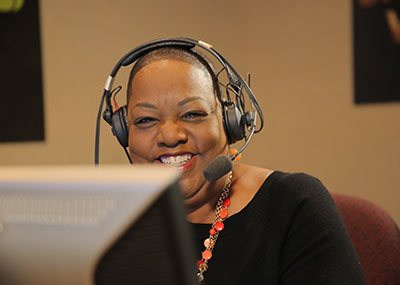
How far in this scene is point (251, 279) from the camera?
3.27 feet

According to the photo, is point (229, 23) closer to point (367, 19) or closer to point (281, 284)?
point (367, 19)

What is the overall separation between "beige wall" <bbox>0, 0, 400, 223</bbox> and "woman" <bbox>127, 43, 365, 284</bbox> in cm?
75

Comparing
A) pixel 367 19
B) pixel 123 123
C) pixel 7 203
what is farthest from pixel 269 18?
pixel 7 203

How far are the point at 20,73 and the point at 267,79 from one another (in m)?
1.25

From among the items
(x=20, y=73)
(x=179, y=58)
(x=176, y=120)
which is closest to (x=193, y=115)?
(x=176, y=120)

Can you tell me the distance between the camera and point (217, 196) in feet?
3.75

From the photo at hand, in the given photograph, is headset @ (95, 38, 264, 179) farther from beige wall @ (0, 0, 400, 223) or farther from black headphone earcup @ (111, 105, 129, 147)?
beige wall @ (0, 0, 400, 223)

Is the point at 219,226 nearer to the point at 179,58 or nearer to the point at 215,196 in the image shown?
the point at 215,196

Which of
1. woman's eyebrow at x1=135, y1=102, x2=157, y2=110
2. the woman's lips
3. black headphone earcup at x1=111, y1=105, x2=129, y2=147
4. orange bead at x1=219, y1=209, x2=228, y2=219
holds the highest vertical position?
woman's eyebrow at x1=135, y1=102, x2=157, y2=110

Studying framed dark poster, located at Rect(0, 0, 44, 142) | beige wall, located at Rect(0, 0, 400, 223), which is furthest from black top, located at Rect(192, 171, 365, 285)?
framed dark poster, located at Rect(0, 0, 44, 142)

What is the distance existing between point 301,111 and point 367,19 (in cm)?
54

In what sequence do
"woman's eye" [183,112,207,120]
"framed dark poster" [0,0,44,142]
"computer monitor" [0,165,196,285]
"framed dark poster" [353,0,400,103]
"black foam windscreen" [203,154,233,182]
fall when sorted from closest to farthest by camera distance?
"computer monitor" [0,165,196,285], "black foam windscreen" [203,154,233,182], "woman's eye" [183,112,207,120], "framed dark poster" [0,0,44,142], "framed dark poster" [353,0,400,103]

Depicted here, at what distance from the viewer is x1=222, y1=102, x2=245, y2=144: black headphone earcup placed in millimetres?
1095

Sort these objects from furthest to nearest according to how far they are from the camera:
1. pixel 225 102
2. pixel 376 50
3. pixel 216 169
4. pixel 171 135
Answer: pixel 376 50, pixel 225 102, pixel 171 135, pixel 216 169
